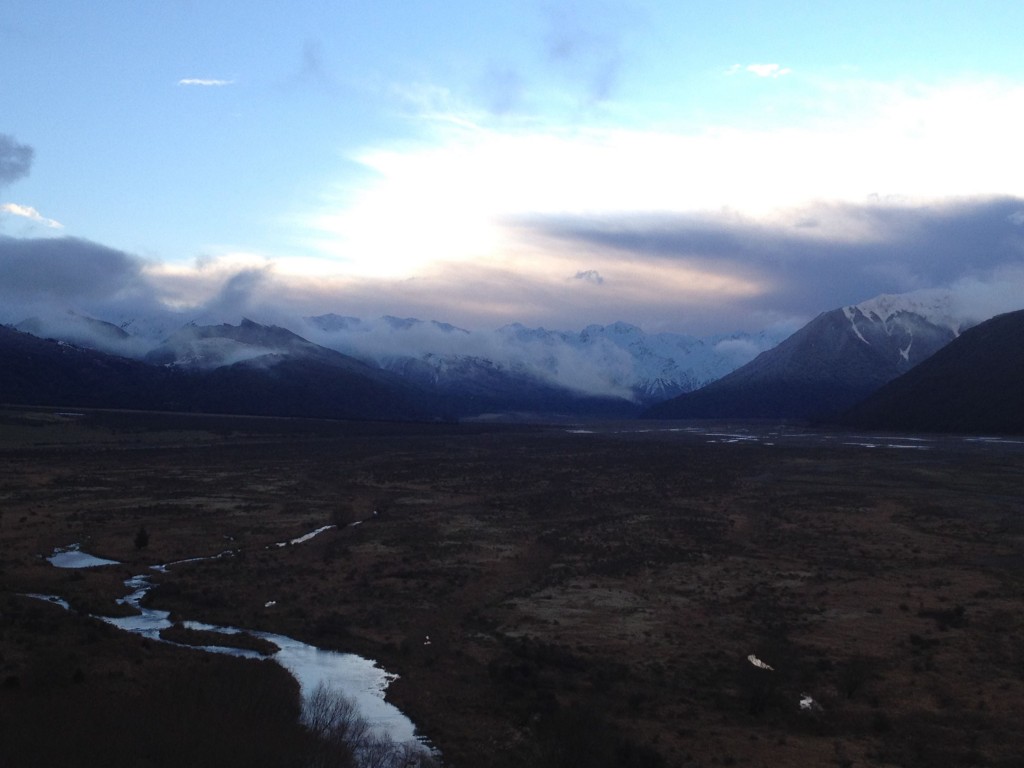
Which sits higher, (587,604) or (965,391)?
(965,391)

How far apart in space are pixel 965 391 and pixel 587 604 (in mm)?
152545

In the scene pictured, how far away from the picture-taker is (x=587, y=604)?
3284 cm

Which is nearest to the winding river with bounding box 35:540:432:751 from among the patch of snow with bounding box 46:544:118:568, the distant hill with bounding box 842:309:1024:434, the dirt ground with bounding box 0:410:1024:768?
the dirt ground with bounding box 0:410:1024:768

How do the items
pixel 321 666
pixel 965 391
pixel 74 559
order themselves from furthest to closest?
1. pixel 965 391
2. pixel 74 559
3. pixel 321 666

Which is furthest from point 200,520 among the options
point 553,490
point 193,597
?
point 553,490

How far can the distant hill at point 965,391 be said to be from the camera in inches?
6053

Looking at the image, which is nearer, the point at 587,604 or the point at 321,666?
the point at 321,666

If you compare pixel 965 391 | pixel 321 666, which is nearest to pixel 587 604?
pixel 321 666

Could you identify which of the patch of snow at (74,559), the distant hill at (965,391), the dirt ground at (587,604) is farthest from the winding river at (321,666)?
the distant hill at (965,391)

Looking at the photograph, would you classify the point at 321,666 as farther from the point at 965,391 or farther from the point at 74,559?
the point at 965,391

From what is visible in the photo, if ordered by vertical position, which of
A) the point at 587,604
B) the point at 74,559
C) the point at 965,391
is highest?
the point at 965,391

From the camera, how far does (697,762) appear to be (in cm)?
1895

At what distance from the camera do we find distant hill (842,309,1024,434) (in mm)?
153750

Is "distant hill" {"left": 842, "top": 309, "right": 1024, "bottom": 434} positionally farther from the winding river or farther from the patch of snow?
the winding river
